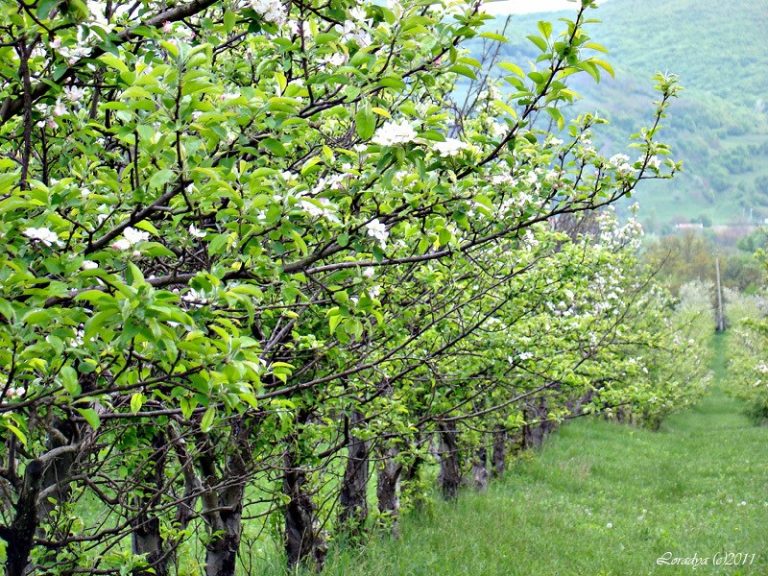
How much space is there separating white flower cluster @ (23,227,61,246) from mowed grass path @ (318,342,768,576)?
599 cm

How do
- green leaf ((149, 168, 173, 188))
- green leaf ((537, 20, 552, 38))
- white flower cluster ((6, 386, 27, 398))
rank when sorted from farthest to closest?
white flower cluster ((6, 386, 27, 398)), green leaf ((537, 20, 552, 38)), green leaf ((149, 168, 173, 188))

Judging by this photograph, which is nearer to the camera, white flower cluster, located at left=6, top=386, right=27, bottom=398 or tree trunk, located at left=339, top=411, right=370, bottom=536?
white flower cluster, located at left=6, top=386, right=27, bottom=398

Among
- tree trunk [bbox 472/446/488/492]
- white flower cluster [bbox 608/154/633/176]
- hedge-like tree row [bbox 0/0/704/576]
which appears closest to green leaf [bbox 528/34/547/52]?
hedge-like tree row [bbox 0/0/704/576]

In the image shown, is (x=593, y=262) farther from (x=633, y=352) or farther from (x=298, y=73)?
(x=633, y=352)

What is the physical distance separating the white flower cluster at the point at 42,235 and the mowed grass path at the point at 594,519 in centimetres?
599

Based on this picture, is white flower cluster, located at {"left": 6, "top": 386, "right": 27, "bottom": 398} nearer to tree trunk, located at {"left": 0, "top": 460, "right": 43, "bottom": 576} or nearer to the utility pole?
tree trunk, located at {"left": 0, "top": 460, "right": 43, "bottom": 576}

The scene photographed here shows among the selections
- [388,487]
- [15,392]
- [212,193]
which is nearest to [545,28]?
[212,193]

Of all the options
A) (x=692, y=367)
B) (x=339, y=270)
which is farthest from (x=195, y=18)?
(x=692, y=367)

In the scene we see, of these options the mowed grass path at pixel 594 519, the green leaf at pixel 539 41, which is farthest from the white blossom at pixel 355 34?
the mowed grass path at pixel 594 519

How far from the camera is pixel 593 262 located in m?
8.78

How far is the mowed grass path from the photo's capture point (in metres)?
9.93

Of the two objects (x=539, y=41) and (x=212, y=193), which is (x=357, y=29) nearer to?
(x=539, y=41)

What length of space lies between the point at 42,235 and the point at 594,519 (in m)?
13.9

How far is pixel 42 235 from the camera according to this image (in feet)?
7.97
